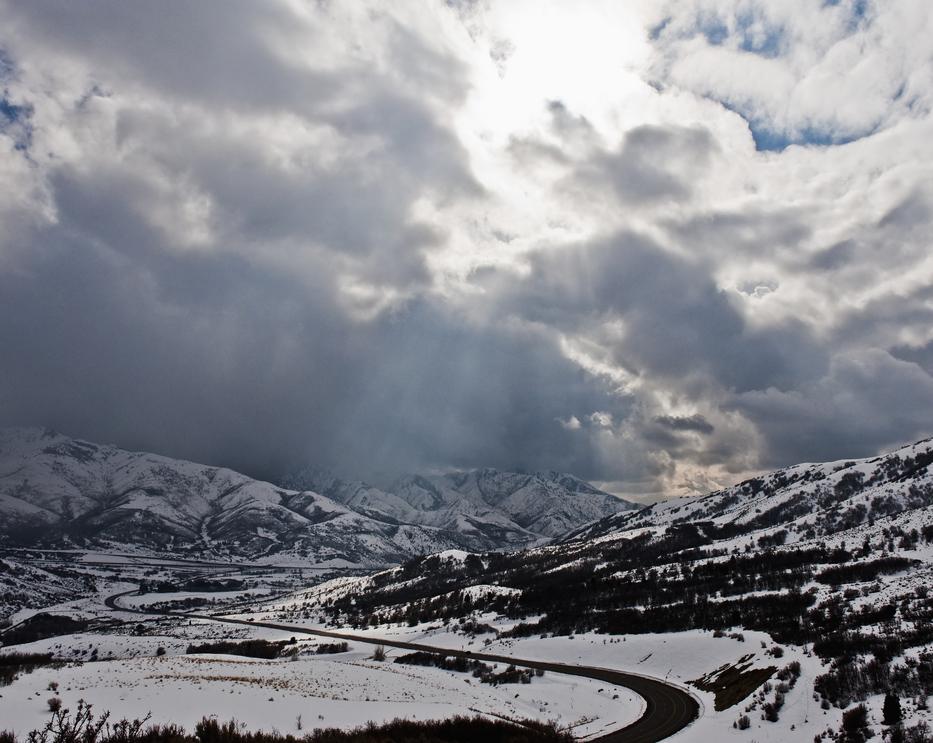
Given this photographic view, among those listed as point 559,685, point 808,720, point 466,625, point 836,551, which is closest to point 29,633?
point 466,625

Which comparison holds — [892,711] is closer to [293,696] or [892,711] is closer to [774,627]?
[293,696]

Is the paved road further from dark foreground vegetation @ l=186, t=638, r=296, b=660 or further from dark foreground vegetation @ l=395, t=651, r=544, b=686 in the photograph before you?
dark foreground vegetation @ l=186, t=638, r=296, b=660

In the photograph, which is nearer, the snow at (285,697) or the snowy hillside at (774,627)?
the snowy hillside at (774,627)

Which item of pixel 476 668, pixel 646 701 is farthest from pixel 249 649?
pixel 646 701

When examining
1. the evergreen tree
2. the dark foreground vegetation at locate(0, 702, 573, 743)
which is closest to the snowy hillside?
the evergreen tree

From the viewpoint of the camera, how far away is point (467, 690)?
185 ft

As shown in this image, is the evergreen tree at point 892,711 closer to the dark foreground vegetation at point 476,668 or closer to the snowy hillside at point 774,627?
the snowy hillside at point 774,627

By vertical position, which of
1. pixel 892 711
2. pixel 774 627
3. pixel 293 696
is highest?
pixel 774 627

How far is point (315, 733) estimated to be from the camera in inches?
1061

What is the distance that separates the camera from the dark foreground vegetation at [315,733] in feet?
70.1

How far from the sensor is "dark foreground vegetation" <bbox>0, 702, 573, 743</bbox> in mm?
21353

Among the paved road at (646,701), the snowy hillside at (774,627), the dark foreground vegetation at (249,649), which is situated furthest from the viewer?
the dark foreground vegetation at (249,649)

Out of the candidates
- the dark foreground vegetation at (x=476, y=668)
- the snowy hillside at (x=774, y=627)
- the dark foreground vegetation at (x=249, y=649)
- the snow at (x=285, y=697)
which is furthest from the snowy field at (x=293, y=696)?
the dark foreground vegetation at (x=249, y=649)

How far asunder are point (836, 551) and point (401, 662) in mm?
136533
